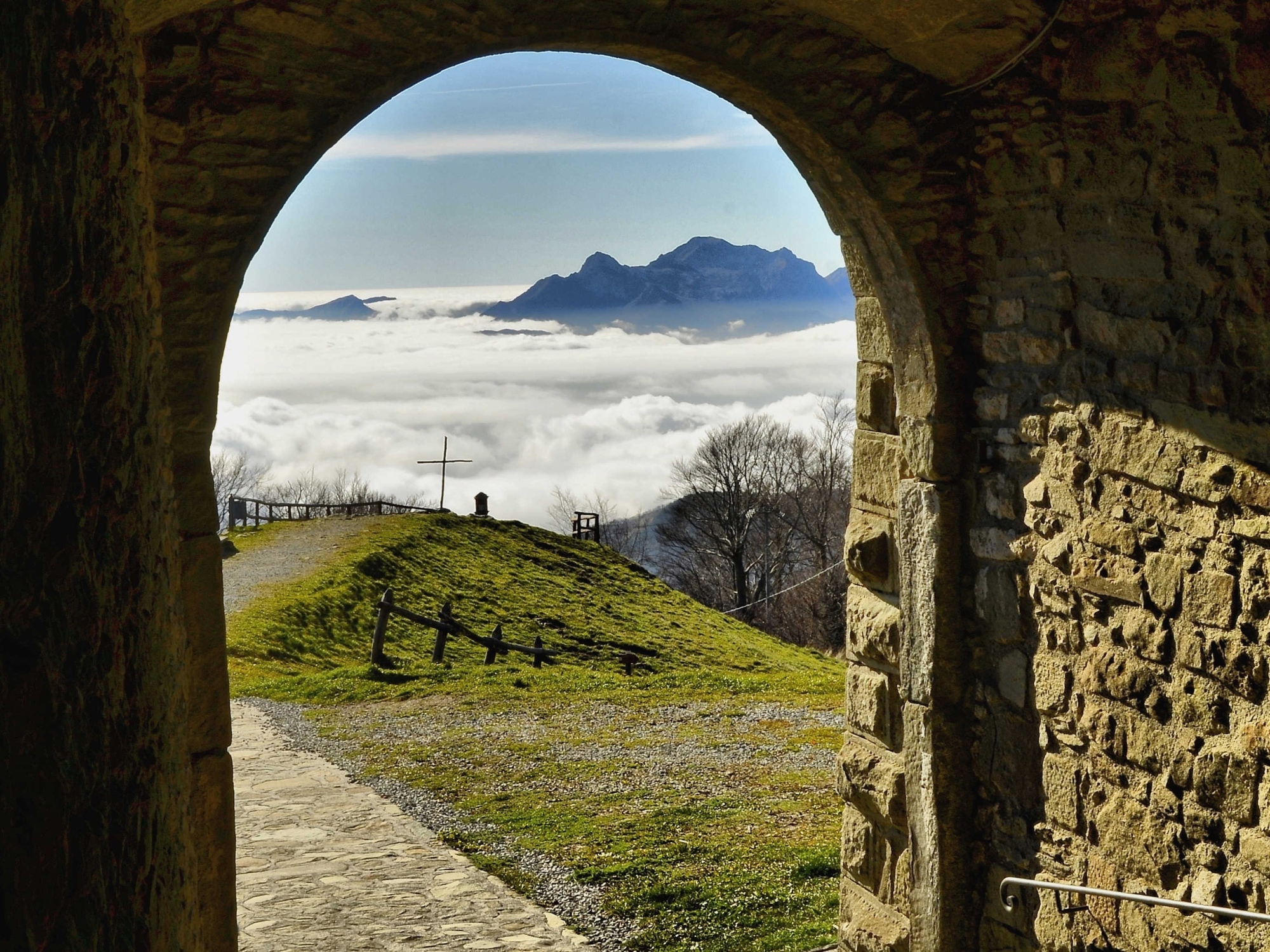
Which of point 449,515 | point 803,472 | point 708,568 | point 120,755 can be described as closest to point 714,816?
point 120,755

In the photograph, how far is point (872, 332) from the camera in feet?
13.5

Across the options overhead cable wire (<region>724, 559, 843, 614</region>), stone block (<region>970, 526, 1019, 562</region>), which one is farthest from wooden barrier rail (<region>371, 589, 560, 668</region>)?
overhead cable wire (<region>724, 559, 843, 614</region>)

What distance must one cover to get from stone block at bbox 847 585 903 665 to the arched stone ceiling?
1748mm

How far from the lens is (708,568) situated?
37.2 m

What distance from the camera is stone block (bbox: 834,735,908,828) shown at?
3.96 m

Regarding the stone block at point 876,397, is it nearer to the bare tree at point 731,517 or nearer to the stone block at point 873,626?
the stone block at point 873,626

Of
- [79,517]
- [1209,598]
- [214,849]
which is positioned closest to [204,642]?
[214,849]

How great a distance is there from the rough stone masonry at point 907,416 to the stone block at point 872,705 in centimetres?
1

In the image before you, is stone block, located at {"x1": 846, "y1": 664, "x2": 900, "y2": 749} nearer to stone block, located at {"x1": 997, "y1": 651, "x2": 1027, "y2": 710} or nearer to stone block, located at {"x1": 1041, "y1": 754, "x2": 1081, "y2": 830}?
stone block, located at {"x1": 997, "y1": 651, "x2": 1027, "y2": 710}

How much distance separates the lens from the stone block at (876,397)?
411 centimetres

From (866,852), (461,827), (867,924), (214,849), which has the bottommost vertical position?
(461,827)

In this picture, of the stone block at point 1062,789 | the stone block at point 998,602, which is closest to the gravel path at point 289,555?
the stone block at point 998,602

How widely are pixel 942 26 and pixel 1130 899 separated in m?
2.42

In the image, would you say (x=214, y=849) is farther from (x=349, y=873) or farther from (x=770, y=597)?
(x=770, y=597)
